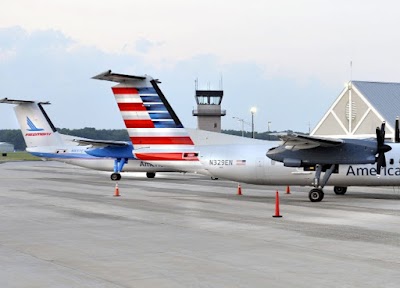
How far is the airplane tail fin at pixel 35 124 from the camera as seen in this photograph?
46.0 metres

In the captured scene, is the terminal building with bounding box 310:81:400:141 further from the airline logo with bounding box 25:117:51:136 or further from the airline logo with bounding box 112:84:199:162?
the airline logo with bounding box 112:84:199:162

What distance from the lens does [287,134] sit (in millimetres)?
22594

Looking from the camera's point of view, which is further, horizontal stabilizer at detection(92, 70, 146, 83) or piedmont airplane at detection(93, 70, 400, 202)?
horizontal stabilizer at detection(92, 70, 146, 83)

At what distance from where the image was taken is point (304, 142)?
23.8 m

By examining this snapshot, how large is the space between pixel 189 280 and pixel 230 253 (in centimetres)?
270

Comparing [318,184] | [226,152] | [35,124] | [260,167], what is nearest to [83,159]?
[35,124]

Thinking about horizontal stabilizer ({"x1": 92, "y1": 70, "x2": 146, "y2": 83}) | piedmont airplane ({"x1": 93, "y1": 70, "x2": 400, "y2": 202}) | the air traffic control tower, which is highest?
the air traffic control tower

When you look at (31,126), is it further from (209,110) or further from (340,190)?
(209,110)

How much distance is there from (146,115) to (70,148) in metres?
20.0

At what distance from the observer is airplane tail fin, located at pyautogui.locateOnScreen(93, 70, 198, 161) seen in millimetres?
26656

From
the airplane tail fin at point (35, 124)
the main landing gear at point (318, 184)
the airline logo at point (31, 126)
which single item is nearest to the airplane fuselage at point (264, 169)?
the main landing gear at point (318, 184)

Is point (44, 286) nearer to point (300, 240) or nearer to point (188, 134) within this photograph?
point (300, 240)

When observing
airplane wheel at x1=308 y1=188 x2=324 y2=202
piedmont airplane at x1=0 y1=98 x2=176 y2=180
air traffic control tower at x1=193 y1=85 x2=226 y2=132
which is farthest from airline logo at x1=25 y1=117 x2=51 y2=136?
air traffic control tower at x1=193 y1=85 x2=226 y2=132

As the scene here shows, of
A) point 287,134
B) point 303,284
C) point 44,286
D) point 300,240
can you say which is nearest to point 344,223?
point 300,240
